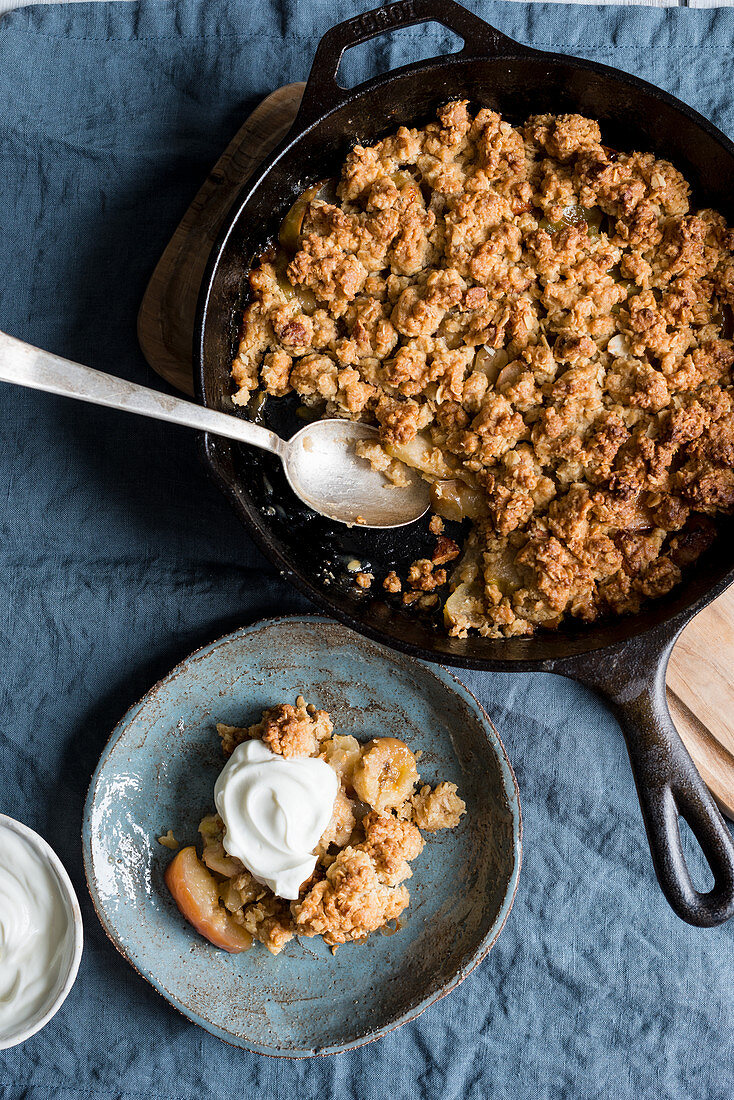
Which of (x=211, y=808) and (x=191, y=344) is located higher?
(x=191, y=344)

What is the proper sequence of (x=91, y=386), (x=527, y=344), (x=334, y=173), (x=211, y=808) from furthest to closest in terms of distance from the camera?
1. (x=211, y=808)
2. (x=334, y=173)
3. (x=527, y=344)
4. (x=91, y=386)

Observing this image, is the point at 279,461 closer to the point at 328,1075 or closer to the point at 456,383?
the point at 456,383

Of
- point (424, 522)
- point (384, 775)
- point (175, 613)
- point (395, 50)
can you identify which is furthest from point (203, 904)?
point (395, 50)

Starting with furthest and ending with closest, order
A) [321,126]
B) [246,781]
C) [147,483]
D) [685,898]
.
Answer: [147,483], [246,781], [321,126], [685,898]

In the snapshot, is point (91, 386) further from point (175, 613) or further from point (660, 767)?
point (660, 767)

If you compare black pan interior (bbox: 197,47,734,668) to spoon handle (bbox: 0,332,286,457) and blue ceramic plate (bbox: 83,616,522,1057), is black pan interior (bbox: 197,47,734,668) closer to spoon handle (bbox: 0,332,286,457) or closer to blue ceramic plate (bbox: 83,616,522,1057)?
spoon handle (bbox: 0,332,286,457)

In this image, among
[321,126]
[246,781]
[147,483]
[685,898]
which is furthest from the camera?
[147,483]

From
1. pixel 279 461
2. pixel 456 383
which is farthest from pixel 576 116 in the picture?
pixel 279 461

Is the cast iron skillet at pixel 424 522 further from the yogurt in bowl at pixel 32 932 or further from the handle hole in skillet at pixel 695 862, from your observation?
the yogurt in bowl at pixel 32 932
